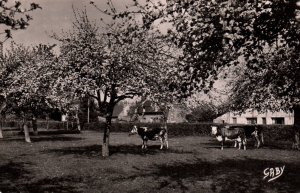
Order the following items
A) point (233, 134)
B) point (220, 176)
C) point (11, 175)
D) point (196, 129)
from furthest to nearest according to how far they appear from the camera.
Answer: point (196, 129) → point (233, 134) → point (220, 176) → point (11, 175)

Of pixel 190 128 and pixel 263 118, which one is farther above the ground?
pixel 263 118

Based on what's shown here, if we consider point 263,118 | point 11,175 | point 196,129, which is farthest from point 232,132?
point 263,118

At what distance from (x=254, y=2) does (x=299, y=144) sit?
26.2 metres

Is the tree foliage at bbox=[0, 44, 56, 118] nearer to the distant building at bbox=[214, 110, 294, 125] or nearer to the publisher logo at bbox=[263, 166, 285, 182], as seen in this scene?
the publisher logo at bbox=[263, 166, 285, 182]

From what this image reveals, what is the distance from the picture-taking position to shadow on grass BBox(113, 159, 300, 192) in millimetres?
15180

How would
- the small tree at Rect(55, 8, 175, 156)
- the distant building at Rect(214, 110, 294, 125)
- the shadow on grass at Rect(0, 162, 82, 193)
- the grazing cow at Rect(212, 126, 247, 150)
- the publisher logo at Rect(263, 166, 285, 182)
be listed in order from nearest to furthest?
the shadow on grass at Rect(0, 162, 82, 193) < the publisher logo at Rect(263, 166, 285, 182) < the small tree at Rect(55, 8, 175, 156) < the grazing cow at Rect(212, 126, 247, 150) < the distant building at Rect(214, 110, 294, 125)

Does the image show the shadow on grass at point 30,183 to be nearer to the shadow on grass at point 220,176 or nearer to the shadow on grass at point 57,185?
the shadow on grass at point 57,185

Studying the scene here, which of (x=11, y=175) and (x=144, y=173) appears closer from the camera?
(x=11, y=175)

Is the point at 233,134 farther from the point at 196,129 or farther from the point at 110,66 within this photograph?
the point at 196,129

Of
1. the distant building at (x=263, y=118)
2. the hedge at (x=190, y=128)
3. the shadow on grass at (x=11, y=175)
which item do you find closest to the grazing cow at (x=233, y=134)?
the hedge at (x=190, y=128)

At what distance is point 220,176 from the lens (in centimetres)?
1786

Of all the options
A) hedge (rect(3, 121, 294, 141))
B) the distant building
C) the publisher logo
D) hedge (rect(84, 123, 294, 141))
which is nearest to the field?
the publisher logo

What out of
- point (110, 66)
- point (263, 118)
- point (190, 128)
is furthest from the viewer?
point (263, 118)

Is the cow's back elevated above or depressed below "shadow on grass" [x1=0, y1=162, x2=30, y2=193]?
above
